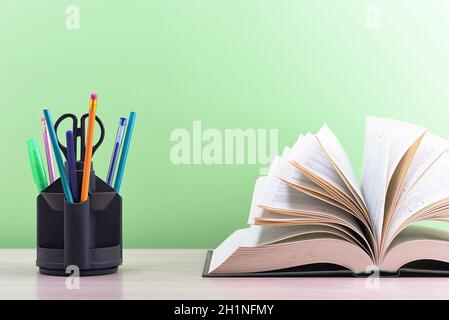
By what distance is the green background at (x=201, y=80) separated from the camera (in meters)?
1.24

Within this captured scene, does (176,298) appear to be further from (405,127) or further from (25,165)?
(25,165)

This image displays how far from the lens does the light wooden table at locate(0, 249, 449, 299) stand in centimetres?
75

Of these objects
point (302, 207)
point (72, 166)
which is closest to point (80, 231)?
point (72, 166)

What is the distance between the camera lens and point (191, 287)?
80 cm

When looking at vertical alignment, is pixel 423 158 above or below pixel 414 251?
above

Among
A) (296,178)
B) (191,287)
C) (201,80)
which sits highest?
(201,80)

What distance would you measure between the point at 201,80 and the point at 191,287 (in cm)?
53

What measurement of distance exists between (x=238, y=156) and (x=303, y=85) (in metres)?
0.17

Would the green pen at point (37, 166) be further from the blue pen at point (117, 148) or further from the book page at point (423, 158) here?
the book page at point (423, 158)

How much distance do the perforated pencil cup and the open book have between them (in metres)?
0.13

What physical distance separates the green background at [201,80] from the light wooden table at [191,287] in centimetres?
29

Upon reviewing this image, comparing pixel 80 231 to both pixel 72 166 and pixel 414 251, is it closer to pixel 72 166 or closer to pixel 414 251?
pixel 72 166

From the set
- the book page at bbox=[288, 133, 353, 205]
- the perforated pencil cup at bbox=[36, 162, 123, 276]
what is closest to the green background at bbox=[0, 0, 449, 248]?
the book page at bbox=[288, 133, 353, 205]

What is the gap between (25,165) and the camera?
4.06ft
